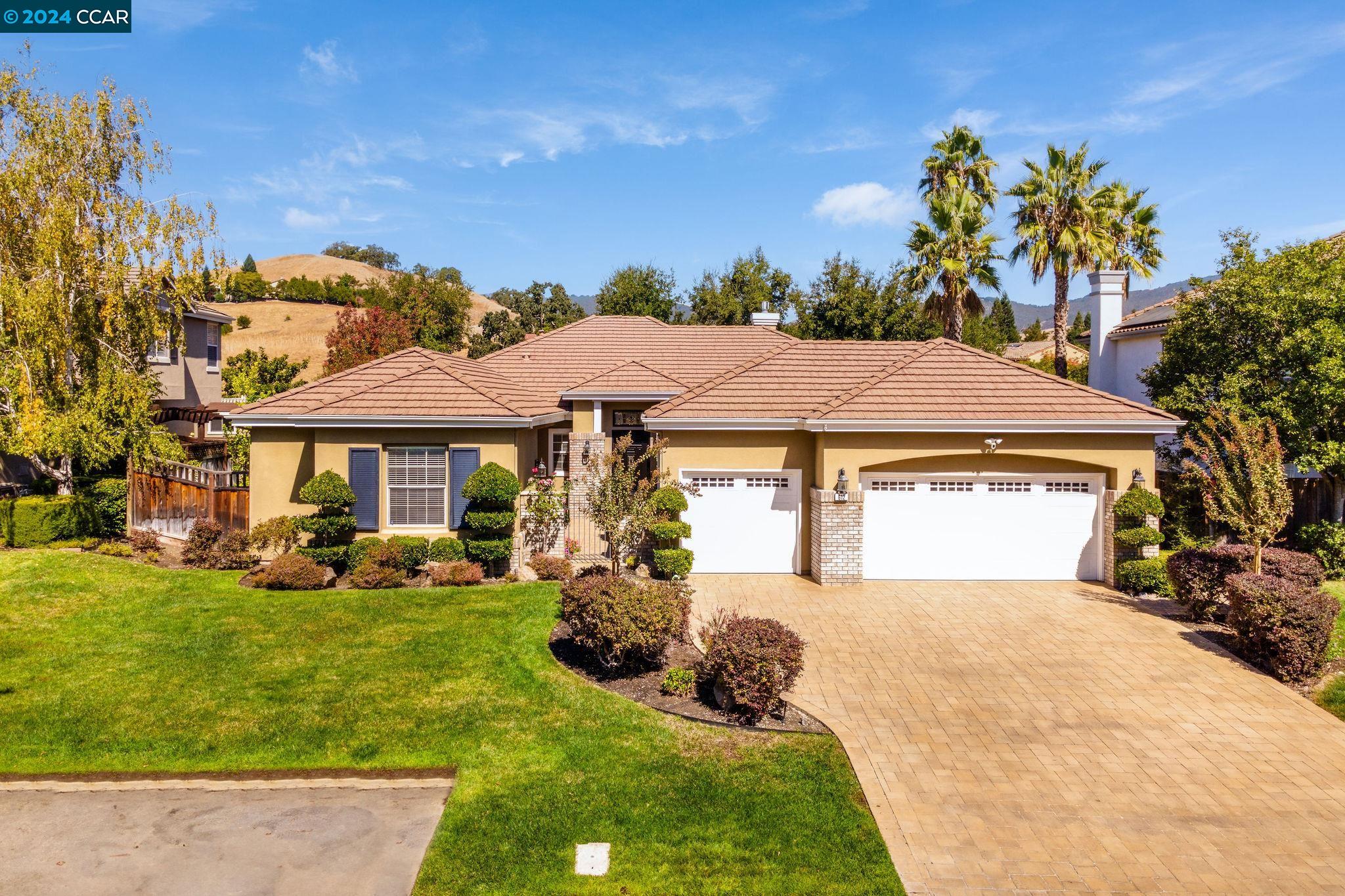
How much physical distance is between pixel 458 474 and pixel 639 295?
29716 millimetres

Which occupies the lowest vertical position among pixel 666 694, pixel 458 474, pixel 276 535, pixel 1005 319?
pixel 666 694

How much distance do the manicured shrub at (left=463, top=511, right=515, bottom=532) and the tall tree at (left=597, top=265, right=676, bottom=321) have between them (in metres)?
29.3

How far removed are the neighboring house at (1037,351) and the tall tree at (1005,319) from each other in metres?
2.78

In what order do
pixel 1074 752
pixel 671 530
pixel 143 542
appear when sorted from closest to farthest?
pixel 1074 752 < pixel 671 530 < pixel 143 542

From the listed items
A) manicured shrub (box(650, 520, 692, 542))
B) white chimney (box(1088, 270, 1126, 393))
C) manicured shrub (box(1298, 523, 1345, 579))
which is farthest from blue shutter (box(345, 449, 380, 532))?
white chimney (box(1088, 270, 1126, 393))

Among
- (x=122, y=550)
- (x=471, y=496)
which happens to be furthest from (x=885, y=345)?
(x=122, y=550)

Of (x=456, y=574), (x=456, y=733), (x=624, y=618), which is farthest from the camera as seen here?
(x=456, y=574)

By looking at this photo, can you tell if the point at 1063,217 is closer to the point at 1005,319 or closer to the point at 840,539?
the point at 840,539

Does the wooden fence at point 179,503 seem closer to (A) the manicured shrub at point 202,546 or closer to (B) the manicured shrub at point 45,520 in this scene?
(A) the manicured shrub at point 202,546

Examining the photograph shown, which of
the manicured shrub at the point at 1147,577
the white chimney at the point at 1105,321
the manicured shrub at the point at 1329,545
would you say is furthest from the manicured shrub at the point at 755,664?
the white chimney at the point at 1105,321

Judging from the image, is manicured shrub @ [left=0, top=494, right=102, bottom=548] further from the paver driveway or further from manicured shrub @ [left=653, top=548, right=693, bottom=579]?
the paver driveway

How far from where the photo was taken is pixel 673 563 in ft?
48.8

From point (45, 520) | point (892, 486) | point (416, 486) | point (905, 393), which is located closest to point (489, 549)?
point (416, 486)

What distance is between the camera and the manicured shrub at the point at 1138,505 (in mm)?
14438
